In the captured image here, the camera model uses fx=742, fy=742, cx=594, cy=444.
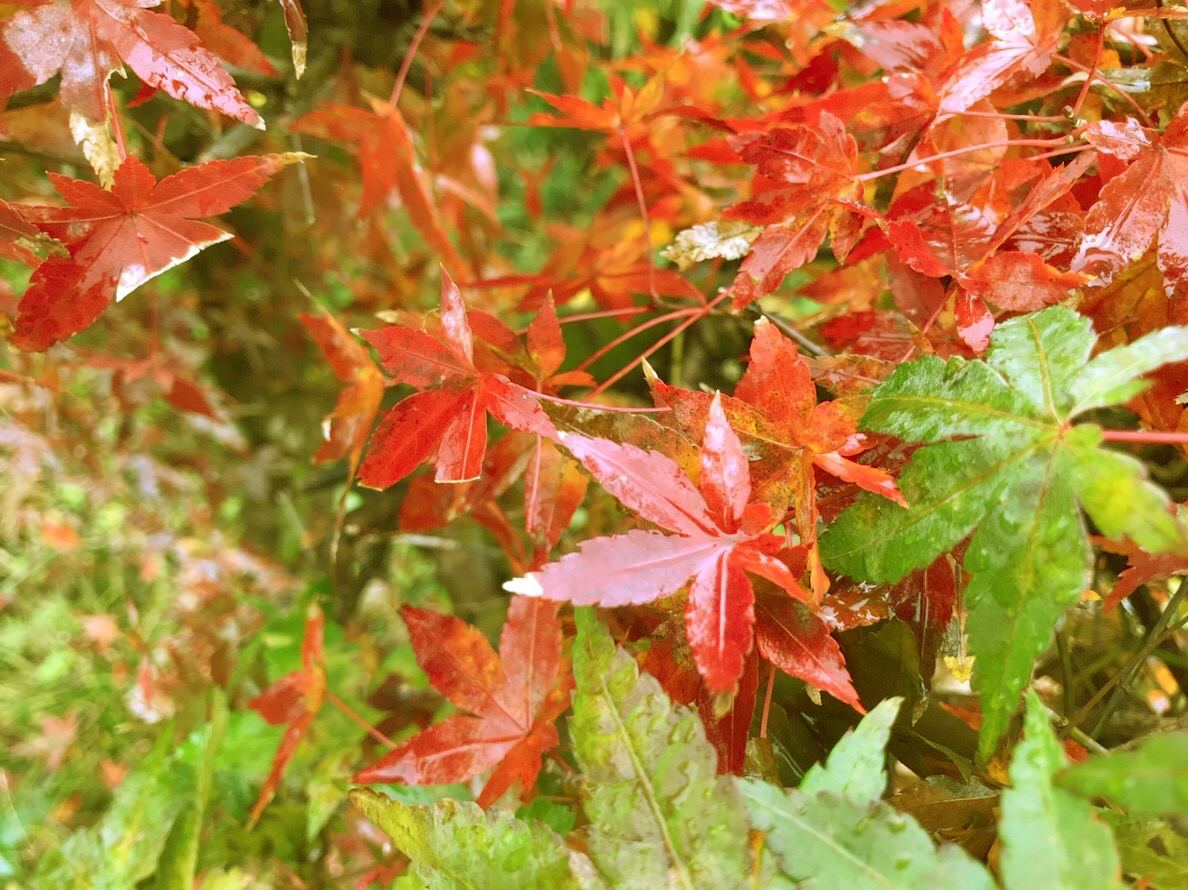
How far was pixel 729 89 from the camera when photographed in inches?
44.2

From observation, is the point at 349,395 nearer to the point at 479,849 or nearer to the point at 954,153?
the point at 479,849

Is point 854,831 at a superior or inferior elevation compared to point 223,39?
inferior

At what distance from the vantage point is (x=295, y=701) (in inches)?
28.0

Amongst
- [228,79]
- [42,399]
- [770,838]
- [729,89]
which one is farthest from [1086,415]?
[42,399]

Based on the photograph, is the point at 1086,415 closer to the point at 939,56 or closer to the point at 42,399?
the point at 939,56

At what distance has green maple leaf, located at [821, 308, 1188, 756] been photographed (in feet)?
1.02

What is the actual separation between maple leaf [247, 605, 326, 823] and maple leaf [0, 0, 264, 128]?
0.44 meters

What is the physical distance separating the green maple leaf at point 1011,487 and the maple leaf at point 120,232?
383mm

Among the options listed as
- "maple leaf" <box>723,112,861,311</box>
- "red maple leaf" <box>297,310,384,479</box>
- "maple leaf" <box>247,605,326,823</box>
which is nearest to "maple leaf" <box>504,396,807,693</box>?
"maple leaf" <box>723,112,861,311</box>

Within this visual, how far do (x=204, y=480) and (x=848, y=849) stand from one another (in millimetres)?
1294

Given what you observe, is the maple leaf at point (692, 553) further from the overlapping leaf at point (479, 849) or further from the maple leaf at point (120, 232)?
the maple leaf at point (120, 232)

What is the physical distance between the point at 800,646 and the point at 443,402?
0.24 metres

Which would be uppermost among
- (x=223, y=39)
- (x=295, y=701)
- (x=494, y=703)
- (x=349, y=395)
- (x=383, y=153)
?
(x=223, y=39)

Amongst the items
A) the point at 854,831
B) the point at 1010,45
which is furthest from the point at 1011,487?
the point at 1010,45
